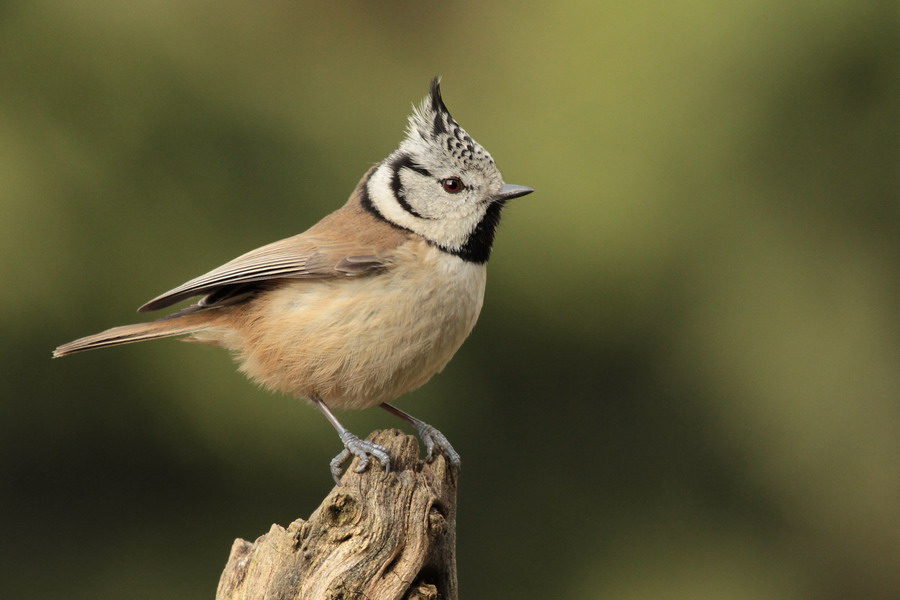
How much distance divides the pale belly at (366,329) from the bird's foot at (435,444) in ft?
0.52

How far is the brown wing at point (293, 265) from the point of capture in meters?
3.79

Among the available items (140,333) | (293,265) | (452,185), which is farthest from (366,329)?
(140,333)

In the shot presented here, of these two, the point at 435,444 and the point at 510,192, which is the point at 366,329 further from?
the point at 510,192

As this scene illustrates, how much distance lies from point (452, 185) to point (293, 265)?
24.9 inches

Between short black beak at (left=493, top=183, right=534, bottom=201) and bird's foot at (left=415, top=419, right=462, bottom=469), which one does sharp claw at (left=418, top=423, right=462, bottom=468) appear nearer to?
bird's foot at (left=415, top=419, right=462, bottom=469)

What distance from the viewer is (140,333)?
4.00 metres

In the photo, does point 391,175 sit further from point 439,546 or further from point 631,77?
point 631,77

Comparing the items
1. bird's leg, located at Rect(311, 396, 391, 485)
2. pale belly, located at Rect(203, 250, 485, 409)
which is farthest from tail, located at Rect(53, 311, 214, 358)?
bird's leg, located at Rect(311, 396, 391, 485)

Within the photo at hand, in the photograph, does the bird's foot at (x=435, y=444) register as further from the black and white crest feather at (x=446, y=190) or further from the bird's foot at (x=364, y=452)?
the black and white crest feather at (x=446, y=190)

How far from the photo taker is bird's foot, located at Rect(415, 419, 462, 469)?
12.1ft

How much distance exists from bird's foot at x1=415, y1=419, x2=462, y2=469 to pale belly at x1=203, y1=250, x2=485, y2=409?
0.16 m

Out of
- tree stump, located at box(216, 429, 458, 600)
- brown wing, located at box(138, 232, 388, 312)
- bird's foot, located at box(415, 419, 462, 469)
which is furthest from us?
brown wing, located at box(138, 232, 388, 312)

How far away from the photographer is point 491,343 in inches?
237

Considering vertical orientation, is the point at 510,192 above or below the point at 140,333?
above
